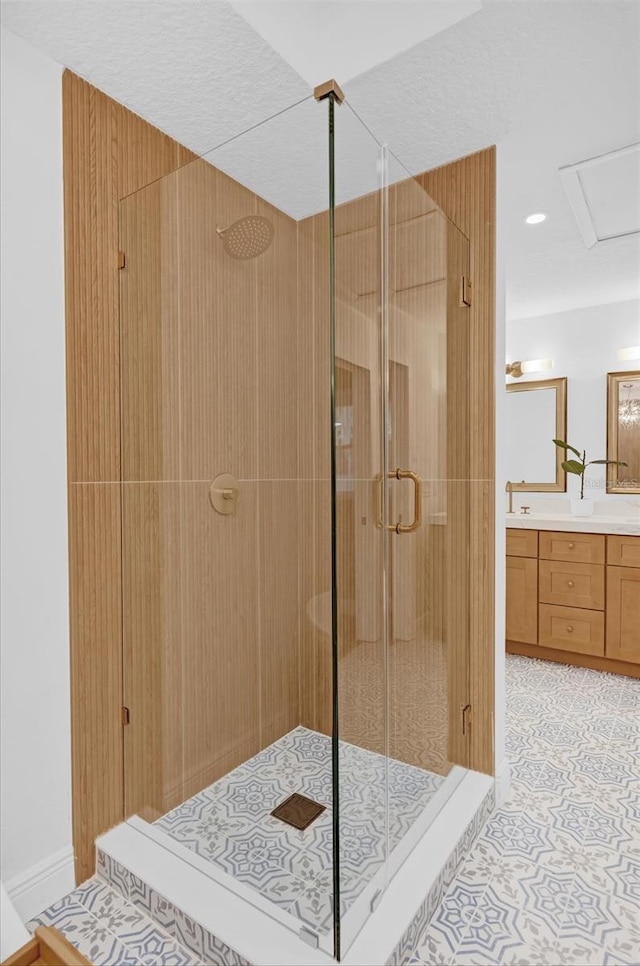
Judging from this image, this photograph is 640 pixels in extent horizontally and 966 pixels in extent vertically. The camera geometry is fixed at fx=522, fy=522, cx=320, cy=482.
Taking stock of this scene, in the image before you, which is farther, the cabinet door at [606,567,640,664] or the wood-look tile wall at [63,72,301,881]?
the cabinet door at [606,567,640,664]

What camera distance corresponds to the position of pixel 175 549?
1.59m

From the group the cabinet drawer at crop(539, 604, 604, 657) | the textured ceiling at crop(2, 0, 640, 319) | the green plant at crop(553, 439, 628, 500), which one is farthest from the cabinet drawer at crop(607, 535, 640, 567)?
the textured ceiling at crop(2, 0, 640, 319)

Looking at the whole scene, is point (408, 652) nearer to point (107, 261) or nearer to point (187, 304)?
point (187, 304)

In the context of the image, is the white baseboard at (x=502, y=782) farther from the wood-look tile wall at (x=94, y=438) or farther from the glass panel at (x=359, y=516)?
the wood-look tile wall at (x=94, y=438)

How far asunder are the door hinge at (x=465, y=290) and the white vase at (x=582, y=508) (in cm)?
223

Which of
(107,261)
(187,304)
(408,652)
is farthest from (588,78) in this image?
(408,652)

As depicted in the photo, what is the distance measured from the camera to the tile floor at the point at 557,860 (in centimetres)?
132

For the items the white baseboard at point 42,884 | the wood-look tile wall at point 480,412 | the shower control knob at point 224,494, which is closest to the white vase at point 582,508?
the wood-look tile wall at point 480,412

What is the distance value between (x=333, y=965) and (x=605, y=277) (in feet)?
11.5

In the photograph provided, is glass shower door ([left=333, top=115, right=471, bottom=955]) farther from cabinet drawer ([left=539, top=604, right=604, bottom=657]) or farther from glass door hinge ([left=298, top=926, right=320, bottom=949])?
cabinet drawer ([left=539, top=604, right=604, bottom=657])

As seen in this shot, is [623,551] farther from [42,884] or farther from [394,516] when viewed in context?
[42,884]

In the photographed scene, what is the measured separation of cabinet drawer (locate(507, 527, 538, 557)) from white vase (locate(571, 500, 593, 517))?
0.49 meters

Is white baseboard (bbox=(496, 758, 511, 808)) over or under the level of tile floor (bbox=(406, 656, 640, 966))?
over

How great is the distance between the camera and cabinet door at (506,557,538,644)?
10.8 ft
